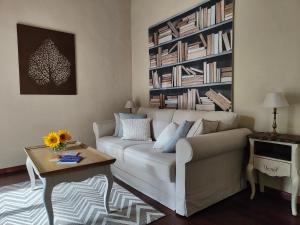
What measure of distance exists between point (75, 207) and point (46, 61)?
2340mm

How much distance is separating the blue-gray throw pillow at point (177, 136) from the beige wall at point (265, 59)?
0.74m

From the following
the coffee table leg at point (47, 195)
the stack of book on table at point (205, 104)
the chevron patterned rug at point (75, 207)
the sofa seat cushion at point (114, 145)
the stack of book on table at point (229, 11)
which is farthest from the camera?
the stack of book on table at point (205, 104)

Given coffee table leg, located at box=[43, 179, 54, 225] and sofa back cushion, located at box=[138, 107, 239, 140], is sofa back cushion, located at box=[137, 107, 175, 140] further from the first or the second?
coffee table leg, located at box=[43, 179, 54, 225]

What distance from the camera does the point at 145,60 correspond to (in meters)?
4.05

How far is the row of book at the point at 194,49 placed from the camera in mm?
2680

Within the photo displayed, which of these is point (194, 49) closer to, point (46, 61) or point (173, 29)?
point (173, 29)

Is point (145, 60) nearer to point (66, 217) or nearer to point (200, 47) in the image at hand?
point (200, 47)

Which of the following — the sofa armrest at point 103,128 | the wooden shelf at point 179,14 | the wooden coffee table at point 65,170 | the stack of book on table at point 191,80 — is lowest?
the wooden coffee table at point 65,170

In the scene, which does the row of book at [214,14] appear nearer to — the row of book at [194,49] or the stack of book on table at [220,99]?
the row of book at [194,49]

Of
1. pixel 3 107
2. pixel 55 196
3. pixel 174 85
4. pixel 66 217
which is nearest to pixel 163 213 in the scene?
pixel 66 217

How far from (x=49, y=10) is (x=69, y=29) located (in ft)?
1.27

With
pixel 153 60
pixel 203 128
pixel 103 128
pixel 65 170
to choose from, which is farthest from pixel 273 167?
pixel 153 60

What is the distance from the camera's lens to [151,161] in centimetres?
214

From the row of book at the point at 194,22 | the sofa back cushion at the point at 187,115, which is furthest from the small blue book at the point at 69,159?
the row of book at the point at 194,22
